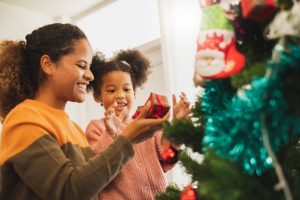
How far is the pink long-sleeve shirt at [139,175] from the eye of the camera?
1.00m

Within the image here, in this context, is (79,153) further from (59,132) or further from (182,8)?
(182,8)

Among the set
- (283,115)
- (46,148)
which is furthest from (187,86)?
(283,115)

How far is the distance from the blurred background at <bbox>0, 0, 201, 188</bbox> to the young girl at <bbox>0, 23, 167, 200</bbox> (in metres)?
0.73

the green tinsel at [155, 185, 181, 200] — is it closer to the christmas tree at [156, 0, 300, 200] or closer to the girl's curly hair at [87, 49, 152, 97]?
the christmas tree at [156, 0, 300, 200]

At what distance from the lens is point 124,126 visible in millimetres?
1213

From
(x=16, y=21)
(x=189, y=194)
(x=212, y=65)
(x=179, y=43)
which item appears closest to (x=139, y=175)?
(x=189, y=194)

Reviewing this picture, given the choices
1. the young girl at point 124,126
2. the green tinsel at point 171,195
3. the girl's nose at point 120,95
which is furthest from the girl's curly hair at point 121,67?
the green tinsel at point 171,195

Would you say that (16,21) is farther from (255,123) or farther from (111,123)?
(255,123)

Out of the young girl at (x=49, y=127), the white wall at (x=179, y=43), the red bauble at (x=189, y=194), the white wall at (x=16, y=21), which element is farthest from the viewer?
the white wall at (x=16, y=21)

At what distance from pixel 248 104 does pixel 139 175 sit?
27.5 inches

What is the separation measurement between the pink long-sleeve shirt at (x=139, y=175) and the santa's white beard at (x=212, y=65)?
570 millimetres

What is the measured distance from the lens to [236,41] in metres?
0.51

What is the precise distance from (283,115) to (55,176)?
508mm

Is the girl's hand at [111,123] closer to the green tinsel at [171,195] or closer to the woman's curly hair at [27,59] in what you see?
the woman's curly hair at [27,59]
